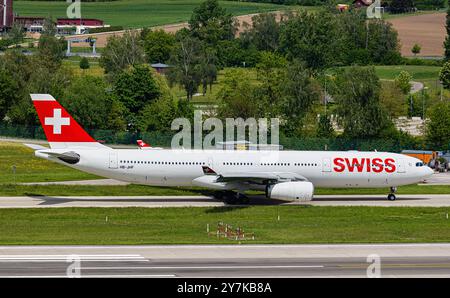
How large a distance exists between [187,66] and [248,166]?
91.3 metres

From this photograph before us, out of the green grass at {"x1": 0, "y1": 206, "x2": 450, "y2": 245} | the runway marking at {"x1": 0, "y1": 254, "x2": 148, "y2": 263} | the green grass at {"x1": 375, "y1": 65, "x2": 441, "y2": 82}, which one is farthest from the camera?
the green grass at {"x1": 375, "y1": 65, "x2": 441, "y2": 82}

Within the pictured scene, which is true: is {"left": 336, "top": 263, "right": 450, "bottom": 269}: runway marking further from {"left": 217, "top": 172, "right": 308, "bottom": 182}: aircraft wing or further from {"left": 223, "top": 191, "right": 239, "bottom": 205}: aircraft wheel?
{"left": 223, "top": 191, "right": 239, "bottom": 205}: aircraft wheel

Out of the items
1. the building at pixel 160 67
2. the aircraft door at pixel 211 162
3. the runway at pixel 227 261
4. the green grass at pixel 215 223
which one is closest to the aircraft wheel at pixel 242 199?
the green grass at pixel 215 223

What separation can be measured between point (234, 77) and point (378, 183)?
204 ft

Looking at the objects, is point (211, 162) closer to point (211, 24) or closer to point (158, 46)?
point (158, 46)

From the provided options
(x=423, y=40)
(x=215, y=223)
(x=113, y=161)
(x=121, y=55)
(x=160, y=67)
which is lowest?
(x=215, y=223)

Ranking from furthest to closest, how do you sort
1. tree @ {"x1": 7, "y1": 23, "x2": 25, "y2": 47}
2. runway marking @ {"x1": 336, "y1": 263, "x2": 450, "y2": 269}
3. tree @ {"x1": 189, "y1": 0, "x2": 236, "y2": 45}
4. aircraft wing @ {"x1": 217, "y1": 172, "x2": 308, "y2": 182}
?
tree @ {"x1": 7, "y1": 23, "x2": 25, "y2": 47} → tree @ {"x1": 189, "y1": 0, "x2": 236, "y2": 45} → aircraft wing @ {"x1": 217, "y1": 172, "x2": 308, "y2": 182} → runway marking @ {"x1": 336, "y1": 263, "x2": 450, "y2": 269}

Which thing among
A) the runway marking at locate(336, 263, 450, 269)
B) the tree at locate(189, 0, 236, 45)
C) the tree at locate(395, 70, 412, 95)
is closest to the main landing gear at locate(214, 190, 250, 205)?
the runway marking at locate(336, 263, 450, 269)

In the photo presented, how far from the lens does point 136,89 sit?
113 metres

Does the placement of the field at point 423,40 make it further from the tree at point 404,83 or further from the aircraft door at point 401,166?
the aircraft door at point 401,166

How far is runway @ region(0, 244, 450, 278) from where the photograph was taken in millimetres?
30203

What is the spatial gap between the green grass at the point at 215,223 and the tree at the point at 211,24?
5219 inches

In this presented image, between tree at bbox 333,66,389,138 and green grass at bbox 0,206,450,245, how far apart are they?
47.5 m

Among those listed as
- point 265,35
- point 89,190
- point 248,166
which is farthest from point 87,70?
point 248,166
